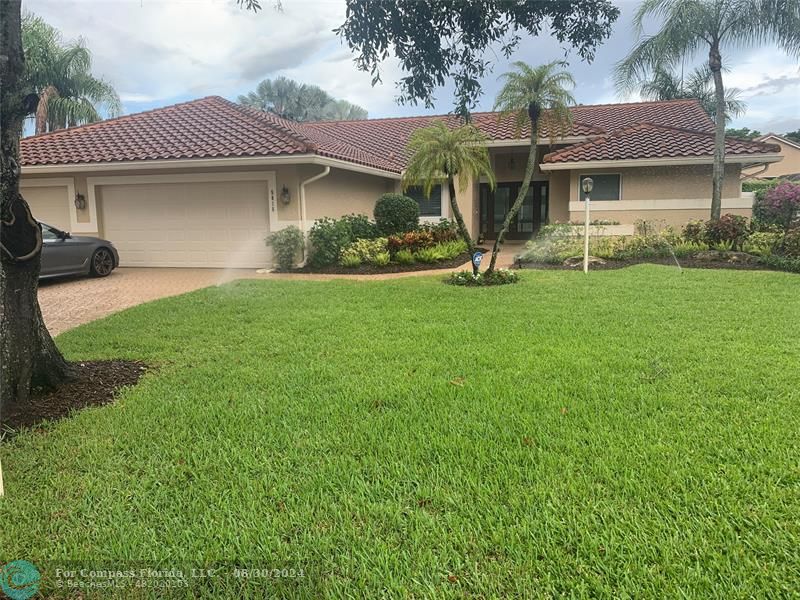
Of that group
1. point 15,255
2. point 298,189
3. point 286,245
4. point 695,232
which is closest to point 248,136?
point 298,189

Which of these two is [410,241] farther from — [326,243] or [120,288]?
[120,288]

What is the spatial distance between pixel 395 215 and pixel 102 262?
717 cm

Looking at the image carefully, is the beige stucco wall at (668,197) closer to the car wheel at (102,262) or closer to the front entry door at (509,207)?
the front entry door at (509,207)

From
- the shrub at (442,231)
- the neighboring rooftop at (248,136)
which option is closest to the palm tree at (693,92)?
the neighboring rooftop at (248,136)

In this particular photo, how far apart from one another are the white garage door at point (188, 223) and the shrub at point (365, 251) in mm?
2329

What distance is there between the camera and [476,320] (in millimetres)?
7000

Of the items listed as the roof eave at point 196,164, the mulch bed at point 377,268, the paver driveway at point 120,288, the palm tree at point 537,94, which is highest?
the palm tree at point 537,94

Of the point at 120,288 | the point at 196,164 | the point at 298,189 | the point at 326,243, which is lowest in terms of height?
the point at 120,288

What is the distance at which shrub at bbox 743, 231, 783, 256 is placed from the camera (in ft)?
39.1

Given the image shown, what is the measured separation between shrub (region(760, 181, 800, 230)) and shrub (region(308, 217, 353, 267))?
34.6 ft

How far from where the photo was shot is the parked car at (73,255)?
10758 millimetres

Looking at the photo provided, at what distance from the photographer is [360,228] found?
1419 cm

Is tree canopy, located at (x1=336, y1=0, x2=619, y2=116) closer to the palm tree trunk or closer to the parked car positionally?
the parked car

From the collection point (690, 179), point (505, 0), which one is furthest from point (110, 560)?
point (690, 179)
